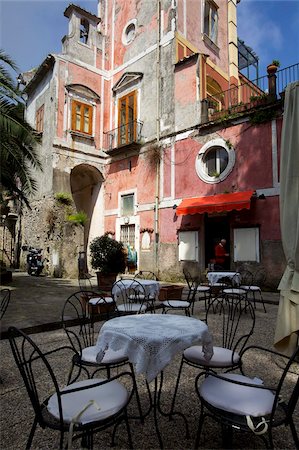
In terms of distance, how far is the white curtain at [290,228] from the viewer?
3182 mm

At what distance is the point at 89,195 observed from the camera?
1634cm

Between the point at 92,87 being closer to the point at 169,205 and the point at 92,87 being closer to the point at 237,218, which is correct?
the point at 169,205

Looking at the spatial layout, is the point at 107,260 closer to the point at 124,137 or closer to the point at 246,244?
the point at 246,244

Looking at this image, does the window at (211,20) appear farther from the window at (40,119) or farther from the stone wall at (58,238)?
the stone wall at (58,238)

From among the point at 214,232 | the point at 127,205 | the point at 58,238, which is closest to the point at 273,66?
the point at 214,232

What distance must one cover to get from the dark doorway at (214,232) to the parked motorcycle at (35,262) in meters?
7.24

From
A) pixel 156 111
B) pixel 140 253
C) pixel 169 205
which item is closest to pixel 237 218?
pixel 169 205

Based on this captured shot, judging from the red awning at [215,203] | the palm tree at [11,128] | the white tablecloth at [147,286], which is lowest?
the white tablecloth at [147,286]

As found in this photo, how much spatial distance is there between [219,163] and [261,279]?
4.45m

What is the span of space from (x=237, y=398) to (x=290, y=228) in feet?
6.94

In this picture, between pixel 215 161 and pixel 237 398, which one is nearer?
pixel 237 398

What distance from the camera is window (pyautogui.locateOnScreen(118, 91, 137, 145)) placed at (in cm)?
1433

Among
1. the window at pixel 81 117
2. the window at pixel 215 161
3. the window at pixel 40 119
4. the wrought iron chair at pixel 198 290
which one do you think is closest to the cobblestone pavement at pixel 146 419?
the wrought iron chair at pixel 198 290

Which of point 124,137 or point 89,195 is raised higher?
point 124,137
